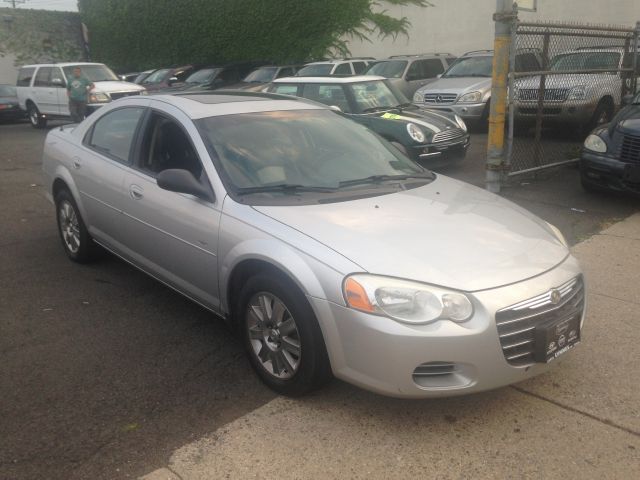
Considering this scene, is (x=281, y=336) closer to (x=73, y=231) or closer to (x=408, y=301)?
(x=408, y=301)

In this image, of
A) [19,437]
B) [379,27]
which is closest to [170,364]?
[19,437]

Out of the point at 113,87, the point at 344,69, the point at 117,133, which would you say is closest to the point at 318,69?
the point at 344,69

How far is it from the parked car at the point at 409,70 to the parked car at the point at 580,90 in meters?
5.34

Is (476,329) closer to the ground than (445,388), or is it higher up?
higher up

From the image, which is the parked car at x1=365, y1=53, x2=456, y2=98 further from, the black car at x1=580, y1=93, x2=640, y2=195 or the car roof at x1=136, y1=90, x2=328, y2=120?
the car roof at x1=136, y1=90, x2=328, y2=120

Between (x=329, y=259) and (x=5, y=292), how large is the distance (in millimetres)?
3155

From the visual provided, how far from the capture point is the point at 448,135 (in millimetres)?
8898

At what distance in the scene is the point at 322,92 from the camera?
9.69 m

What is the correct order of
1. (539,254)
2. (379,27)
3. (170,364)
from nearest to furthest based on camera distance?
(539,254)
(170,364)
(379,27)

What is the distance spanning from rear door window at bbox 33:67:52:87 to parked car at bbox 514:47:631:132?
14.1 metres

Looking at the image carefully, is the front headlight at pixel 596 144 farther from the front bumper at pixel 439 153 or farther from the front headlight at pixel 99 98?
the front headlight at pixel 99 98

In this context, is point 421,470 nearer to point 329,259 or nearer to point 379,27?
point 329,259

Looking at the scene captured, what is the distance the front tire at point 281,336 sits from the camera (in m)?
3.04

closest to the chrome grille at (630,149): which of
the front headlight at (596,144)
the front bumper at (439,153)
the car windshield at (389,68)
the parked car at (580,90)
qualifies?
the front headlight at (596,144)
